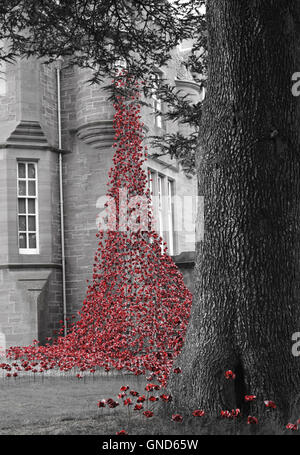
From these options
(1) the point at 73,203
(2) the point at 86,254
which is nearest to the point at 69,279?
(2) the point at 86,254

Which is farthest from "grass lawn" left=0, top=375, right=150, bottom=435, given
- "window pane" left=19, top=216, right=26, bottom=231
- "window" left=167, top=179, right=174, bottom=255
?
"window" left=167, top=179, right=174, bottom=255

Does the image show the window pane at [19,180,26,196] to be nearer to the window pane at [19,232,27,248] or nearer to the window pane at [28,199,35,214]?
the window pane at [28,199,35,214]

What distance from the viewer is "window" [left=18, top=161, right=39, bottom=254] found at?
49.8 feet

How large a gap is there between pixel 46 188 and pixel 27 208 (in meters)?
0.69

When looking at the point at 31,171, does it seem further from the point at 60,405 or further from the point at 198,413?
the point at 198,413

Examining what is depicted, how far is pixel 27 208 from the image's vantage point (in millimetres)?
15289

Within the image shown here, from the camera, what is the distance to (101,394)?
7.73 meters

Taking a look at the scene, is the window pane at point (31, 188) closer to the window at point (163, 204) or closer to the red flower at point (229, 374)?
the window at point (163, 204)

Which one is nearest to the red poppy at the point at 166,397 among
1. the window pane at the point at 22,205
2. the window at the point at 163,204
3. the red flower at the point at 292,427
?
the red flower at the point at 292,427

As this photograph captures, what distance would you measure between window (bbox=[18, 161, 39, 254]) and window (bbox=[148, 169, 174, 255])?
332cm

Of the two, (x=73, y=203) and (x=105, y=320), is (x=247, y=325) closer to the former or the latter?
(x=105, y=320)

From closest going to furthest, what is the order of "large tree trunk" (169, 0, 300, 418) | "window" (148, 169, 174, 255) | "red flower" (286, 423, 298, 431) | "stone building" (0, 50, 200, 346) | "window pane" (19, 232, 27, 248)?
"red flower" (286, 423, 298, 431) → "large tree trunk" (169, 0, 300, 418) → "stone building" (0, 50, 200, 346) → "window pane" (19, 232, 27, 248) → "window" (148, 169, 174, 255)

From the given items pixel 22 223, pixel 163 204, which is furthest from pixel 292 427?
pixel 163 204

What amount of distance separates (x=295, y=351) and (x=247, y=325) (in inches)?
18.1
